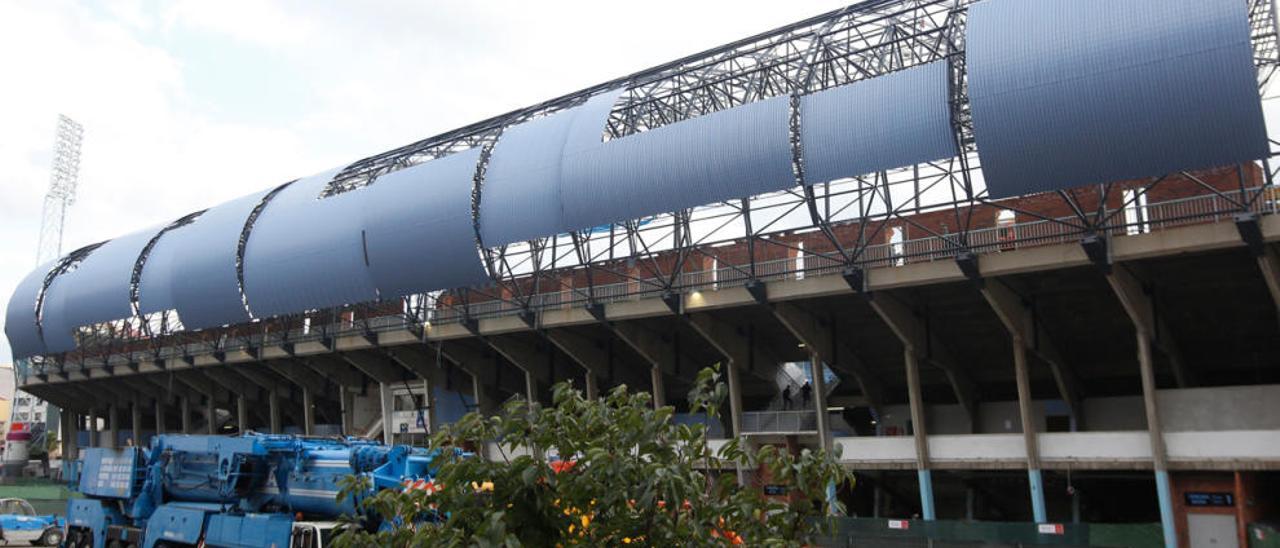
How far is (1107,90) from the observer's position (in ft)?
88.4

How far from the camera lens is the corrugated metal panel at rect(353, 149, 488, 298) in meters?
42.1

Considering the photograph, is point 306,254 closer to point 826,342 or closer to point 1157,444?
point 826,342

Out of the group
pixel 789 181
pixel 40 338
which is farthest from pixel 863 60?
pixel 40 338

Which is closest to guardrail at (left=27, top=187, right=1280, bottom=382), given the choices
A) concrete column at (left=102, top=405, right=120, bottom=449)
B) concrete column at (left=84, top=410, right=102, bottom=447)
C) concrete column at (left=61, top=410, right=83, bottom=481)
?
concrete column at (left=102, top=405, right=120, bottom=449)

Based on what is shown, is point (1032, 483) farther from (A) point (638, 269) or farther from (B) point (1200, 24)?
(A) point (638, 269)

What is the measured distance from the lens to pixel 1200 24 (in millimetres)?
25906

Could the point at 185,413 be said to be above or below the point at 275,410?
above

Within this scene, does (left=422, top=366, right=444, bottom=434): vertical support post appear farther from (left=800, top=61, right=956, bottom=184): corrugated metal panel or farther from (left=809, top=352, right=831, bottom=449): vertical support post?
(left=800, top=61, right=956, bottom=184): corrugated metal panel

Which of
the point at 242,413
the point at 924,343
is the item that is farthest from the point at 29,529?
the point at 924,343

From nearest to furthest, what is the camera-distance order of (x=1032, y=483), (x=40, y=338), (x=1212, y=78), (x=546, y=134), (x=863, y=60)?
(x=1212, y=78), (x=1032, y=483), (x=863, y=60), (x=546, y=134), (x=40, y=338)

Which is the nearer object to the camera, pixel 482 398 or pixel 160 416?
pixel 482 398

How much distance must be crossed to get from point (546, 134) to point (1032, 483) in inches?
891

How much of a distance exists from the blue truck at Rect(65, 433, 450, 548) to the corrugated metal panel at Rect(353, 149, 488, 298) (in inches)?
669

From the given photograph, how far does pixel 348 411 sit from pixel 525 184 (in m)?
23.5
